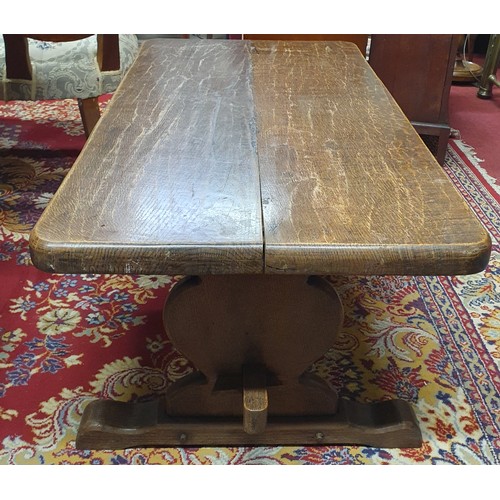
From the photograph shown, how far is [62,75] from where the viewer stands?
5.97 ft

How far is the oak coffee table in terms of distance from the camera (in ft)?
2.37

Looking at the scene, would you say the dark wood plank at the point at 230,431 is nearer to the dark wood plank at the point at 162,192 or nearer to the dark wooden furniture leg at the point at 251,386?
the dark wooden furniture leg at the point at 251,386

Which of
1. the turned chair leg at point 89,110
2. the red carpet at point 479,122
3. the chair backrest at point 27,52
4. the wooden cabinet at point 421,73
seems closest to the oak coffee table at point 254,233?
the chair backrest at point 27,52

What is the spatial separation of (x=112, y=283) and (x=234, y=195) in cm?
79

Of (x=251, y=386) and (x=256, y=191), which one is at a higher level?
(x=256, y=191)

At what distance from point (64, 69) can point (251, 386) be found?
133 cm

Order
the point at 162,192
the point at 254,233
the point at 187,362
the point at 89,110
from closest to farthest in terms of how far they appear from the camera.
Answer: the point at 254,233
the point at 162,192
the point at 187,362
the point at 89,110

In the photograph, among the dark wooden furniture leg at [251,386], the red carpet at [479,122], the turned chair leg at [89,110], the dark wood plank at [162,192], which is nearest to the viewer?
the dark wood plank at [162,192]

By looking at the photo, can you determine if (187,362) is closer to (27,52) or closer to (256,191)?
(256,191)

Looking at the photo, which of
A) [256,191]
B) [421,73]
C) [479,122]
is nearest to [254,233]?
[256,191]

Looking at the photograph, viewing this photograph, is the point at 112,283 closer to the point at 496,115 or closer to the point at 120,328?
the point at 120,328

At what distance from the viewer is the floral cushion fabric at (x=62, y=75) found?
5.91 feet

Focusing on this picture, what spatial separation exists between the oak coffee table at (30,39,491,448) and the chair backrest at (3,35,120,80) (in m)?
0.56

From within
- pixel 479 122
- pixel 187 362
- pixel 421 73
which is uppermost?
pixel 421 73
